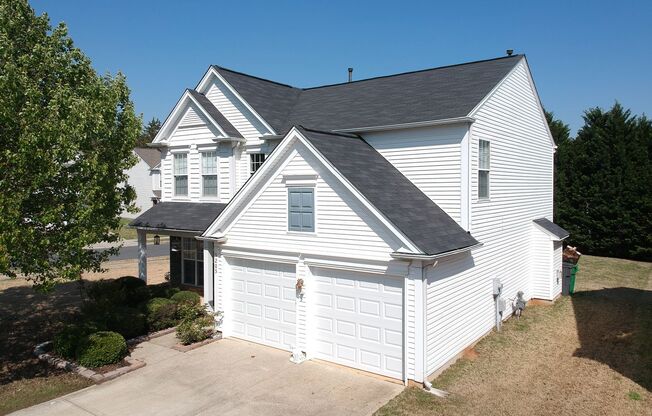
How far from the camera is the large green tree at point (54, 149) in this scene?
9.93 metres

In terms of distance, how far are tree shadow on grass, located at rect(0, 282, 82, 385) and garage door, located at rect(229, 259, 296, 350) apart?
15.6 ft

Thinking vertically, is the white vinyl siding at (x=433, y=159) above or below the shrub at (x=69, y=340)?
above

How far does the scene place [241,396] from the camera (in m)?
9.89

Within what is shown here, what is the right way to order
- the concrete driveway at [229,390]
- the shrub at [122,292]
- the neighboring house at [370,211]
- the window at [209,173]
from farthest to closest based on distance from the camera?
the window at [209,173], the shrub at [122,292], the neighboring house at [370,211], the concrete driveway at [229,390]

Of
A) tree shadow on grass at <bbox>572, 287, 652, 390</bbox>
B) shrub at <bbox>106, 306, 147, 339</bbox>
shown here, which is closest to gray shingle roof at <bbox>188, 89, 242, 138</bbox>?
shrub at <bbox>106, 306, 147, 339</bbox>

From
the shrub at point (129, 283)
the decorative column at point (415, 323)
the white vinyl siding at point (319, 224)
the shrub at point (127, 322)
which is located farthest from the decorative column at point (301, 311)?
the shrub at point (129, 283)

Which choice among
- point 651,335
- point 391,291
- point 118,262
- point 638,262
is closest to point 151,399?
point 391,291

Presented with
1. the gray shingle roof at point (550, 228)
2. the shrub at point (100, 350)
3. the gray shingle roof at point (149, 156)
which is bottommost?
the shrub at point (100, 350)

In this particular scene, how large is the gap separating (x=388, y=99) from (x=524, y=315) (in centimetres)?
856

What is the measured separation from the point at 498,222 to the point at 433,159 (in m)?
3.26

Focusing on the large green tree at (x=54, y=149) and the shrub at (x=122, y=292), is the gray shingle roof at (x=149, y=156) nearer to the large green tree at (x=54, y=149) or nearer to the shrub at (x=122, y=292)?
the shrub at (x=122, y=292)

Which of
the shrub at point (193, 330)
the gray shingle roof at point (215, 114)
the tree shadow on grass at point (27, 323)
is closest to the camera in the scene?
the tree shadow on grass at point (27, 323)

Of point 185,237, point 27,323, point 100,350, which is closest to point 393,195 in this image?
point 100,350

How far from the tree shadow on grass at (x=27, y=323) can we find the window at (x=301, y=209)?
268 inches
